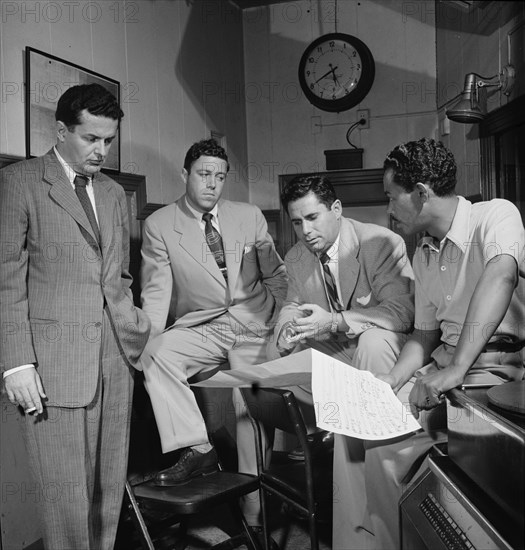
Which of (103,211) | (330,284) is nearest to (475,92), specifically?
(330,284)

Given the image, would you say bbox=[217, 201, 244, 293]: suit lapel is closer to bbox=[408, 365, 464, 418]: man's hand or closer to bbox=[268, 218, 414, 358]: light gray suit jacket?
bbox=[268, 218, 414, 358]: light gray suit jacket

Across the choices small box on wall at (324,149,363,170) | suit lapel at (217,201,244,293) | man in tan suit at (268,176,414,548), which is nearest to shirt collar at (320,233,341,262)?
man in tan suit at (268,176,414,548)

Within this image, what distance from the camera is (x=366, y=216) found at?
5.10m

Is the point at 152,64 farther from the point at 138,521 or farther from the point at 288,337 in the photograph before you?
the point at 138,521

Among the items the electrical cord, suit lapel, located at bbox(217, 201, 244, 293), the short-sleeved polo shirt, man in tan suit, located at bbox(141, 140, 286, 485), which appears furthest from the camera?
the electrical cord

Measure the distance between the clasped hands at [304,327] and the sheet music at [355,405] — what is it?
764 millimetres

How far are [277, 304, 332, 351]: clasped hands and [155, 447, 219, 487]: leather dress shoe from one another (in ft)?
1.92

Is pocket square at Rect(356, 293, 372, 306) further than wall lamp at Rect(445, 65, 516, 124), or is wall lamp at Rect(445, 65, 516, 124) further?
wall lamp at Rect(445, 65, 516, 124)

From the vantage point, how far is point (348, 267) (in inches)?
110

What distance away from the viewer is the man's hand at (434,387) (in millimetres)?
1607

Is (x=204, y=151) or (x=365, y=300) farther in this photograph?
(x=204, y=151)

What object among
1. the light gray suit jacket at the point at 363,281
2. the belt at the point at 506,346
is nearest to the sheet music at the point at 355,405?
the belt at the point at 506,346

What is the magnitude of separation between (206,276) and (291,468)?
42.5 inches

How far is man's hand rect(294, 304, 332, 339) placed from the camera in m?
2.49
